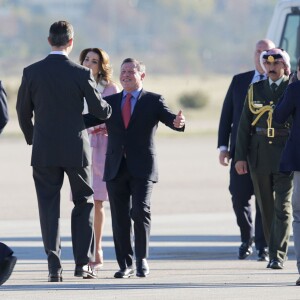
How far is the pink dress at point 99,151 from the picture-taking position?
472 inches

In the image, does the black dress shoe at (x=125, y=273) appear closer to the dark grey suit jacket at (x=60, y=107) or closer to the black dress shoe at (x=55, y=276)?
the black dress shoe at (x=55, y=276)

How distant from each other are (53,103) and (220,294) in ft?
6.90

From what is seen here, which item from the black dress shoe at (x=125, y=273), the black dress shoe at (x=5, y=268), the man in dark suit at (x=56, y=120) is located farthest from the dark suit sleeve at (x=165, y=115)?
the black dress shoe at (x=5, y=268)

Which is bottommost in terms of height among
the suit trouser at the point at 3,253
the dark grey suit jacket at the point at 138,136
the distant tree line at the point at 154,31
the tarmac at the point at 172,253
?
the tarmac at the point at 172,253

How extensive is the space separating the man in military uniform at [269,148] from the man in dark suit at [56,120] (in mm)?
1746

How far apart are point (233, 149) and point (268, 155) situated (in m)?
0.98

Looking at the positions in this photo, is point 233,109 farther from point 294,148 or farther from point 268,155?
point 294,148

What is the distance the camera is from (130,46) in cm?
12506

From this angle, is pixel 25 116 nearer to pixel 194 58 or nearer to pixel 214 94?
pixel 214 94

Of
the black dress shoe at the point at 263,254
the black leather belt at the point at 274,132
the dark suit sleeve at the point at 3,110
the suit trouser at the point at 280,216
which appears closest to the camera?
the dark suit sleeve at the point at 3,110

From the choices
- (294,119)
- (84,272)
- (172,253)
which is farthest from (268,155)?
(84,272)

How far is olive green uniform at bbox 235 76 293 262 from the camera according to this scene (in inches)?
460

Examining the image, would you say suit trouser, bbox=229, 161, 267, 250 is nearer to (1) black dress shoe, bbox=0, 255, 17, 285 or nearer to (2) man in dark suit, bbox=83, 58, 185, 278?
(2) man in dark suit, bbox=83, 58, 185, 278

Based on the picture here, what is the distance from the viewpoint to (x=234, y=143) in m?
12.8
